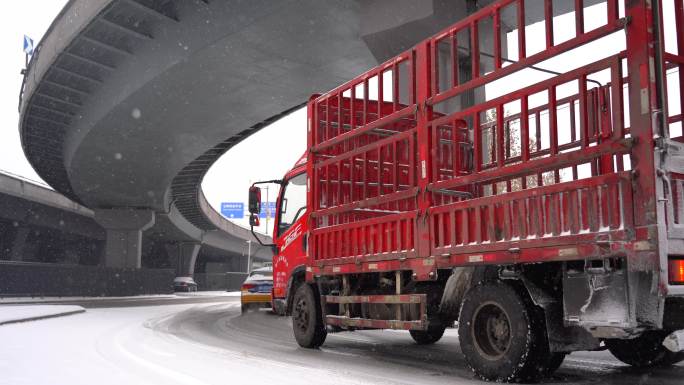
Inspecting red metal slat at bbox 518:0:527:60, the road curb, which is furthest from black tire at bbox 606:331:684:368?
the road curb

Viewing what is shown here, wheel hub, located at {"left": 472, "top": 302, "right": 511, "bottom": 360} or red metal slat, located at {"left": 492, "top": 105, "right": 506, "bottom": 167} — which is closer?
wheel hub, located at {"left": 472, "top": 302, "right": 511, "bottom": 360}

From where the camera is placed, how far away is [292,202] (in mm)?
11094

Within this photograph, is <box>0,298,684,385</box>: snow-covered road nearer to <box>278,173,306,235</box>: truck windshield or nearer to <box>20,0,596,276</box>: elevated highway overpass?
<box>278,173,306,235</box>: truck windshield

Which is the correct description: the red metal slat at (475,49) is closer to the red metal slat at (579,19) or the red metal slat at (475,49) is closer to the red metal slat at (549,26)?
the red metal slat at (549,26)

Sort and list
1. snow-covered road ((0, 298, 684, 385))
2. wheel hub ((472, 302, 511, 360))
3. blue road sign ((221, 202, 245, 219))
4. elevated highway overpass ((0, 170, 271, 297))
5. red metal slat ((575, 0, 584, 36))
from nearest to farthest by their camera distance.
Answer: red metal slat ((575, 0, 584, 36)), wheel hub ((472, 302, 511, 360)), snow-covered road ((0, 298, 684, 385)), elevated highway overpass ((0, 170, 271, 297)), blue road sign ((221, 202, 245, 219))

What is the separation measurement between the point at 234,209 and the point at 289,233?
77.2 m

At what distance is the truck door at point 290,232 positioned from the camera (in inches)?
410

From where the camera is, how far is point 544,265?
6.14 m

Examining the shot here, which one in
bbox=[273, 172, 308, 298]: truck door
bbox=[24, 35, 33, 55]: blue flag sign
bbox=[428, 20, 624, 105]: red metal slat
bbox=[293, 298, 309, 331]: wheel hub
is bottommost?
bbox=[293, 298, 309, 331]: wheel hub

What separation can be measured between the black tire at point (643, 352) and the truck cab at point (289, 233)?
182 inches

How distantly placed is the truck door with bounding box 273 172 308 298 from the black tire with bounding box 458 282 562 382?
13.2ft

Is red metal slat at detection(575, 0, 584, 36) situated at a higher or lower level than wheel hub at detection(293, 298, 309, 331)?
higher

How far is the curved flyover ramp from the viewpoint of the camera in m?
16.5

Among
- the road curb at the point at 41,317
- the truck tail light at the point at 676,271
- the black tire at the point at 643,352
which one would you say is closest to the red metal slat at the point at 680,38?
the truck tail light at the point at 676,271
